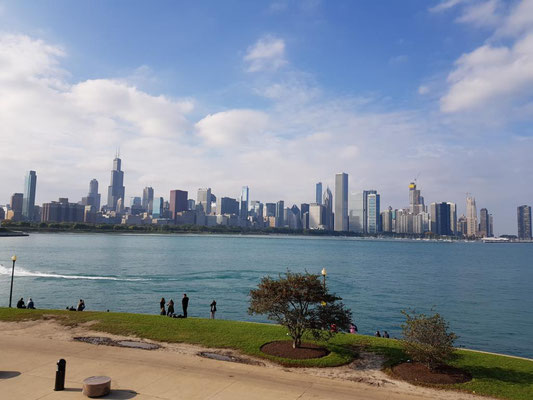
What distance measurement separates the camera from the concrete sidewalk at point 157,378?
1296 centimetres

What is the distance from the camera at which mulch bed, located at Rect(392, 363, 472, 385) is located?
606 inches

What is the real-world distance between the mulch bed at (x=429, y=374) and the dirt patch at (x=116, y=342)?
36.5 ft

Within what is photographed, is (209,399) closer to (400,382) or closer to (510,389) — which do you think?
(400,382)

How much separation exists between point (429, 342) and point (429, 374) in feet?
4.12

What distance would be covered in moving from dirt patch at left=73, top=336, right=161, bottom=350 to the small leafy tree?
1161 centimetres

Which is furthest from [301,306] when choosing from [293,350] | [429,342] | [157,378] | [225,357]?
[157,378]

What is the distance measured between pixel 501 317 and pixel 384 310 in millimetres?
13574

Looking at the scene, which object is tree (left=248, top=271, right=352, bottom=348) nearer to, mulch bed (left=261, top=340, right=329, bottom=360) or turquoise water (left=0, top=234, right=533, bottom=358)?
mulch bed (left=261, top=340, right=329, bottom=360)

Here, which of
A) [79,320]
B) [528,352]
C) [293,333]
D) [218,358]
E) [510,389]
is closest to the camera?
[510,389]

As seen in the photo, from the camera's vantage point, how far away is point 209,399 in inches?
497

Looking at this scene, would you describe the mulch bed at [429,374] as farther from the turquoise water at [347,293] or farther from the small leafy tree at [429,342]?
the turquoise water at [347,293]

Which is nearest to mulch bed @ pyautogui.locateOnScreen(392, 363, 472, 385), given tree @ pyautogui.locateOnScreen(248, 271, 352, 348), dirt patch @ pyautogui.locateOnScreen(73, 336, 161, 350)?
tree @ pyautogui.locateOnScreen(248, 271, 352, 348)

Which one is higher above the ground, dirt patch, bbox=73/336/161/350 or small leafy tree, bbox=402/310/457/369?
small leafy tree, bbox=402/310/457/369

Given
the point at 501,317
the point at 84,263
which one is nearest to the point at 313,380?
the point at 501,317
